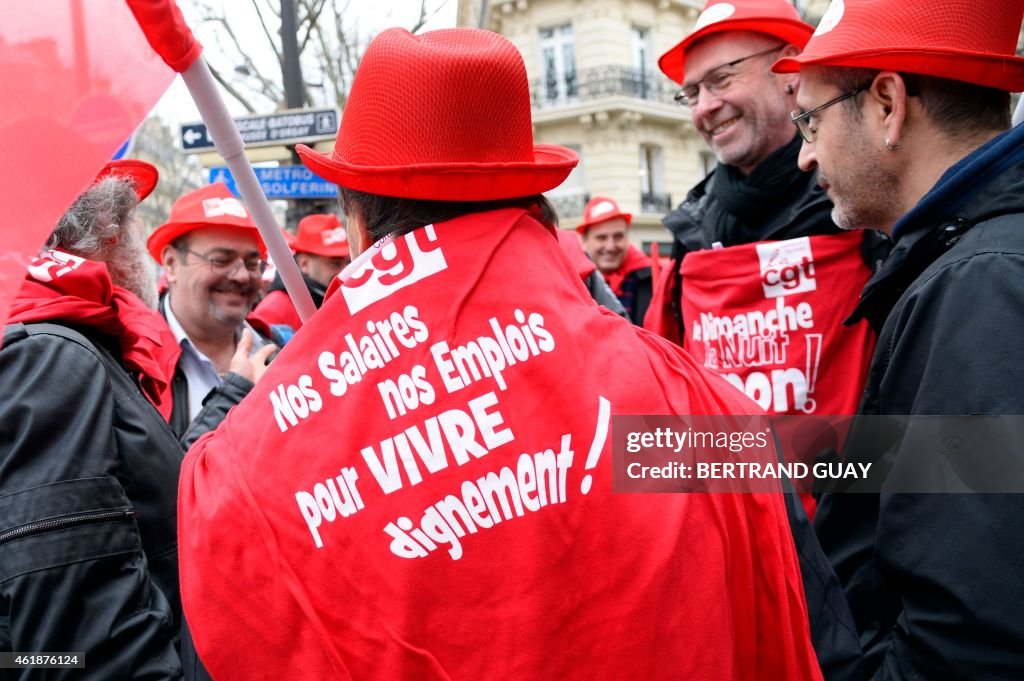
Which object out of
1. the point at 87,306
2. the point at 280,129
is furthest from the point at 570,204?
the point at 87,306

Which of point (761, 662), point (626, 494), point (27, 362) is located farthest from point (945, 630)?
point (27, 362)

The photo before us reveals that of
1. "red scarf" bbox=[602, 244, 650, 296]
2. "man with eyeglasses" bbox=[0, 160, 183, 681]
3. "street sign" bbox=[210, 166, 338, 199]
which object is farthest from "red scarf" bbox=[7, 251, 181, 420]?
"street sign" bbox=[210, 166, 338, 199]

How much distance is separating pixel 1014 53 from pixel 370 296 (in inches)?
60.0

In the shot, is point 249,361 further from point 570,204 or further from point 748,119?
point 570,204

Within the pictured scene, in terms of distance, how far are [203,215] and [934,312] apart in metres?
3.43

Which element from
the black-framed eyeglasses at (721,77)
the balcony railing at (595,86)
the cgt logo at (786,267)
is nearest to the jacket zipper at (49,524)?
the cgt logo at (786,267)

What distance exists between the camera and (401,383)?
1.38 meters

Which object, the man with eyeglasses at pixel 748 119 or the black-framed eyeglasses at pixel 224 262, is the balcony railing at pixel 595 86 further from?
the man with eyeglasses at pixel 748 119

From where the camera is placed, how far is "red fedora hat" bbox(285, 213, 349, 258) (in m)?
6.83

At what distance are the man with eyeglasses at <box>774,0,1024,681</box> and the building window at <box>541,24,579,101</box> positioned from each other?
25.5 m

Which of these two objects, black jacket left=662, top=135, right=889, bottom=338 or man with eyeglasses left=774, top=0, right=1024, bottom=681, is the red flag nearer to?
man with eyeglasses left=774, top=0, right=1024, bottom=681

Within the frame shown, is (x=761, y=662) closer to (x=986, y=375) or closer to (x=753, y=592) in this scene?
(x=753, y=592)

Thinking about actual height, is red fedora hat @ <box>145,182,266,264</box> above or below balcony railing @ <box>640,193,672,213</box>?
above

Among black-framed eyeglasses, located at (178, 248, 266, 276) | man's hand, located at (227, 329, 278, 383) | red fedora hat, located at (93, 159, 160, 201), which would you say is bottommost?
man's hand, located at (227, 329, 278, 383)
